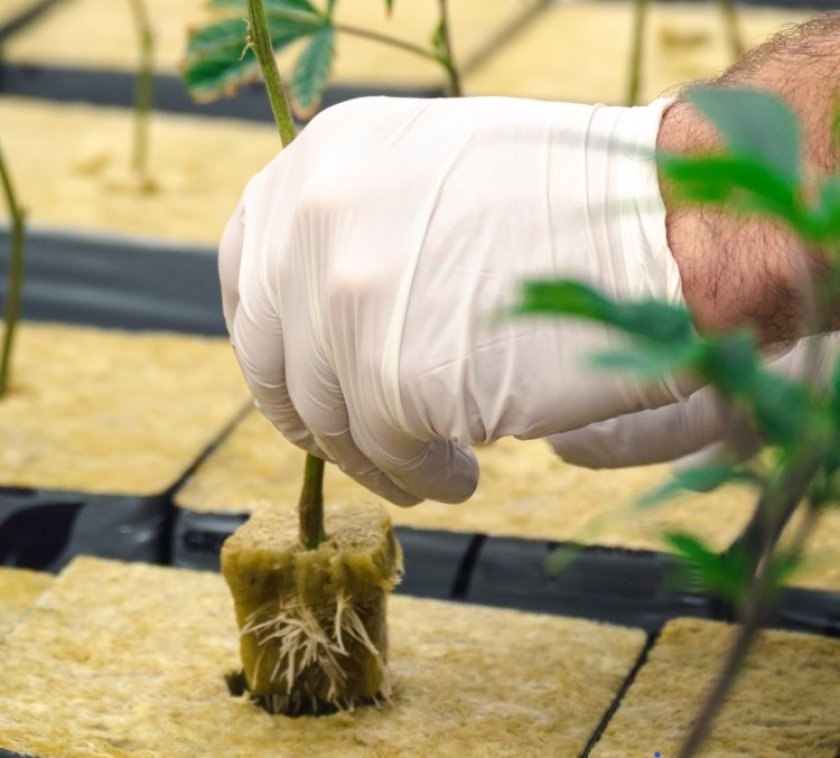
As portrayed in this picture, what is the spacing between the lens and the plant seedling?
1109 millimetres

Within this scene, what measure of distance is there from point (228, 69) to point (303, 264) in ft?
1.25

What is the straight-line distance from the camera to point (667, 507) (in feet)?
4.86

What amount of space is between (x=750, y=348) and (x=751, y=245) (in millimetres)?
526

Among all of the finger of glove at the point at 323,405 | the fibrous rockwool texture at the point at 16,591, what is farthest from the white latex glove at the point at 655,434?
the fibrous rockwool texture at the point at 16,591

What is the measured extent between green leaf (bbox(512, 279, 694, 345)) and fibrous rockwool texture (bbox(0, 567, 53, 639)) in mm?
892

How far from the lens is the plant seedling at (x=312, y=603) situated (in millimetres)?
1109

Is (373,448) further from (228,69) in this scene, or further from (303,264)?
(228,69)

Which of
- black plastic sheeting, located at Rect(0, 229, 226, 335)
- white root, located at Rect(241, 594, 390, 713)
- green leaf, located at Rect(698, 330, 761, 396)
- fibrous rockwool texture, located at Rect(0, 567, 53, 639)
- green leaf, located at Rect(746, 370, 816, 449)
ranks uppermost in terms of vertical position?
green leaf, located at Rect(698, 330, 761, 396)

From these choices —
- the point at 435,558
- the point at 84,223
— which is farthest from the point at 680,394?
the point at 84,223

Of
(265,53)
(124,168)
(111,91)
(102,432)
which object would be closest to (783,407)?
(265,53)

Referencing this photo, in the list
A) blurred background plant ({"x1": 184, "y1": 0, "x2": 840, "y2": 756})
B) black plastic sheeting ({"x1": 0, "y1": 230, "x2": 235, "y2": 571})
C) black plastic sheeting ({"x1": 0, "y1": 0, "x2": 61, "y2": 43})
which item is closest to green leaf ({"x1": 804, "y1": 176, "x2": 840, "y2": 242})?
blurred background plant ({"x1": 184, "y1": 0, "x2": 840, "y2": 756})

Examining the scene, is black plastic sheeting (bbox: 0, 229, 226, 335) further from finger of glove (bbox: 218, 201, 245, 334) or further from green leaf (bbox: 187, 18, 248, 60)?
finger of glove (bbox: 218, 201, 245, 334)

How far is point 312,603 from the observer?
43.9 inches

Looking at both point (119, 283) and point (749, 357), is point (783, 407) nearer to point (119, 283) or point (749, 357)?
point (749, 357)
